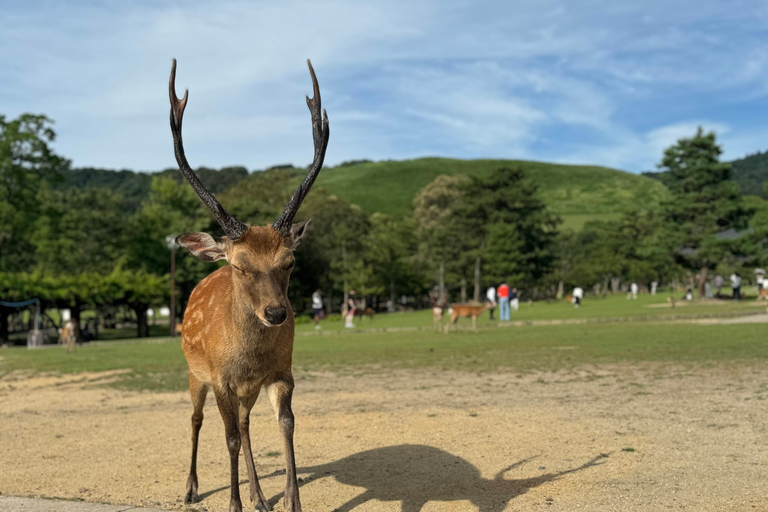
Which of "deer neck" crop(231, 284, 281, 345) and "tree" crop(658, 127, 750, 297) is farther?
"tree" crop(658, 127, 750, 297)

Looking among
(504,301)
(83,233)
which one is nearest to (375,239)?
(83,233)

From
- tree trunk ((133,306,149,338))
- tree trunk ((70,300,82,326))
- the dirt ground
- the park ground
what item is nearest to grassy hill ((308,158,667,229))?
tree trunk ((133,306,149,338))

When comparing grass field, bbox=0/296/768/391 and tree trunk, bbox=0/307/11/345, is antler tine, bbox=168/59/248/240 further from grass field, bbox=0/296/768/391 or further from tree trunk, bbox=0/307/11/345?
tree trunk, bbox=0/307/11/345

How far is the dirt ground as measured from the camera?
579 centimetres

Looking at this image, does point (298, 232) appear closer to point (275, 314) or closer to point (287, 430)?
point (275, 314)

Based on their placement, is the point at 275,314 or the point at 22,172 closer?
the point at 275,314

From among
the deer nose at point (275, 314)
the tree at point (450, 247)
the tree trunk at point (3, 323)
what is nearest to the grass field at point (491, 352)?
the deer nose at point (275, 314)

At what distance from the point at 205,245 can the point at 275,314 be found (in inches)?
39.5

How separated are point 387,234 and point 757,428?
244 feet

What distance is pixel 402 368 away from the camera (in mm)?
15367

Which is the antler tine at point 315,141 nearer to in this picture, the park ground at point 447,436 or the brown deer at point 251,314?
the brown deer at point 251,314

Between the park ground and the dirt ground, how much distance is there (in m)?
0.03

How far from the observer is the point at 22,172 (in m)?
42.8

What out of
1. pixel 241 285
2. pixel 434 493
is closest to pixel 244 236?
pixel 241 285
